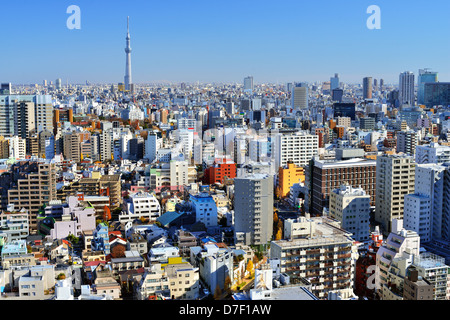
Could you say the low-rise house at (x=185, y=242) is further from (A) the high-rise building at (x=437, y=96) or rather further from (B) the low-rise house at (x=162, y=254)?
(A) the high-rise building at (x=437, y=96)

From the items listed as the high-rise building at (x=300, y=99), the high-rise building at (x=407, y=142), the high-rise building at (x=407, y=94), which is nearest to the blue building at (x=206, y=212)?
the high-rise building at (x=407, y=142)

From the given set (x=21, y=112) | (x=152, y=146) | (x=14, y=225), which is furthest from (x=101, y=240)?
(x=21, y=112)

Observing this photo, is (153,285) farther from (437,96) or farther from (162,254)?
(437,96)

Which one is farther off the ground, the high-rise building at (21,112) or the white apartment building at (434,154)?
the high-rise building at (21,112)

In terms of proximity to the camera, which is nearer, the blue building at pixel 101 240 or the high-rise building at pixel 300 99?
the blue building at pixel 101 240

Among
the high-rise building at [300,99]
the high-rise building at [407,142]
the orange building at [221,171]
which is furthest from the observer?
the high-rise building at [300,99]
